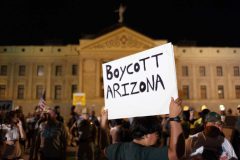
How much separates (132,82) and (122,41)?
39309mm

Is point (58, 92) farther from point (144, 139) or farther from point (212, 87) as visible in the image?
point (144, 139)

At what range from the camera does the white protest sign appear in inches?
104

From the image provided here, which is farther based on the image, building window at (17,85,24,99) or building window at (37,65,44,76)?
building window at (37,65,44,76)

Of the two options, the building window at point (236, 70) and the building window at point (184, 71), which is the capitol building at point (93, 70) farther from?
the building window at point (184, 71)

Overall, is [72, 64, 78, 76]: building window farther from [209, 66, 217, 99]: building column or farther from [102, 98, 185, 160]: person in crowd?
[102, 98, 185, 160]: person in crowd

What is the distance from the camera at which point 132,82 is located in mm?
3078

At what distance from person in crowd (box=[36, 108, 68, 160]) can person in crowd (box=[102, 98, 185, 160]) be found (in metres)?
3.91

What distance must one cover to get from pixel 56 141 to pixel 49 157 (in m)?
0.38

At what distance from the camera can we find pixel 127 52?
137 ft

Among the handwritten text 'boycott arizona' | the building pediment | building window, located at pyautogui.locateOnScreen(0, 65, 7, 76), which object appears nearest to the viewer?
the handwritten text 'boycott arizona'

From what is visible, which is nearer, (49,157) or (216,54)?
(49,157)

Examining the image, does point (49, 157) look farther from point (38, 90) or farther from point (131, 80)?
point (38, 90)

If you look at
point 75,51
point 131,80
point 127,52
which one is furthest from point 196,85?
point 131,80

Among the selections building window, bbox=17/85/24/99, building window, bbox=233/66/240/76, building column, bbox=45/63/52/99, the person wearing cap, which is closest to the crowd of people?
the person wearing cap
